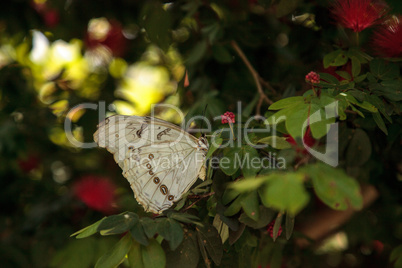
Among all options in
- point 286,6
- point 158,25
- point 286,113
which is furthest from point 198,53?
point 286,113

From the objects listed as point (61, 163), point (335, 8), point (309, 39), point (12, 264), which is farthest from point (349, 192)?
point (61, 163)

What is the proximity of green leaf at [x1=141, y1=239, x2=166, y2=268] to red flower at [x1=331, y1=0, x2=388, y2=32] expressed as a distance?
923 millimetres

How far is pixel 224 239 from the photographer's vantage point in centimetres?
111

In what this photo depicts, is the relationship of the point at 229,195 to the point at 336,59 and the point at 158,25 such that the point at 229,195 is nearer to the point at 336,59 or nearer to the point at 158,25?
the point at 336,59

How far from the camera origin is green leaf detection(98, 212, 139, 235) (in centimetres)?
90

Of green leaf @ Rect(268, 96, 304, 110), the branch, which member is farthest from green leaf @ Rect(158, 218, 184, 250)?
the branch

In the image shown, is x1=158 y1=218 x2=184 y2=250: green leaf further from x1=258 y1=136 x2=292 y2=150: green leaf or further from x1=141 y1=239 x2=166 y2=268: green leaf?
x1=258 y1=136 x2=292 y2=150: green leaf

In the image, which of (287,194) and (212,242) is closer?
(287,194)

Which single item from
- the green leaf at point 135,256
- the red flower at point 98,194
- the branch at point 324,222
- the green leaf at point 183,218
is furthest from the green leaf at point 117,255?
the branch at point 324,222

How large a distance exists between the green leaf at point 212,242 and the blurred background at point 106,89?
47 centimetres

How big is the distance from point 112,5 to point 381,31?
1.40 m

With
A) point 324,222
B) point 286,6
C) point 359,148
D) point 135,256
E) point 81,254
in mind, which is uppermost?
point 286,6

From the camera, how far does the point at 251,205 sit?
3.19ft

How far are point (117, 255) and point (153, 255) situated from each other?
0.09m
